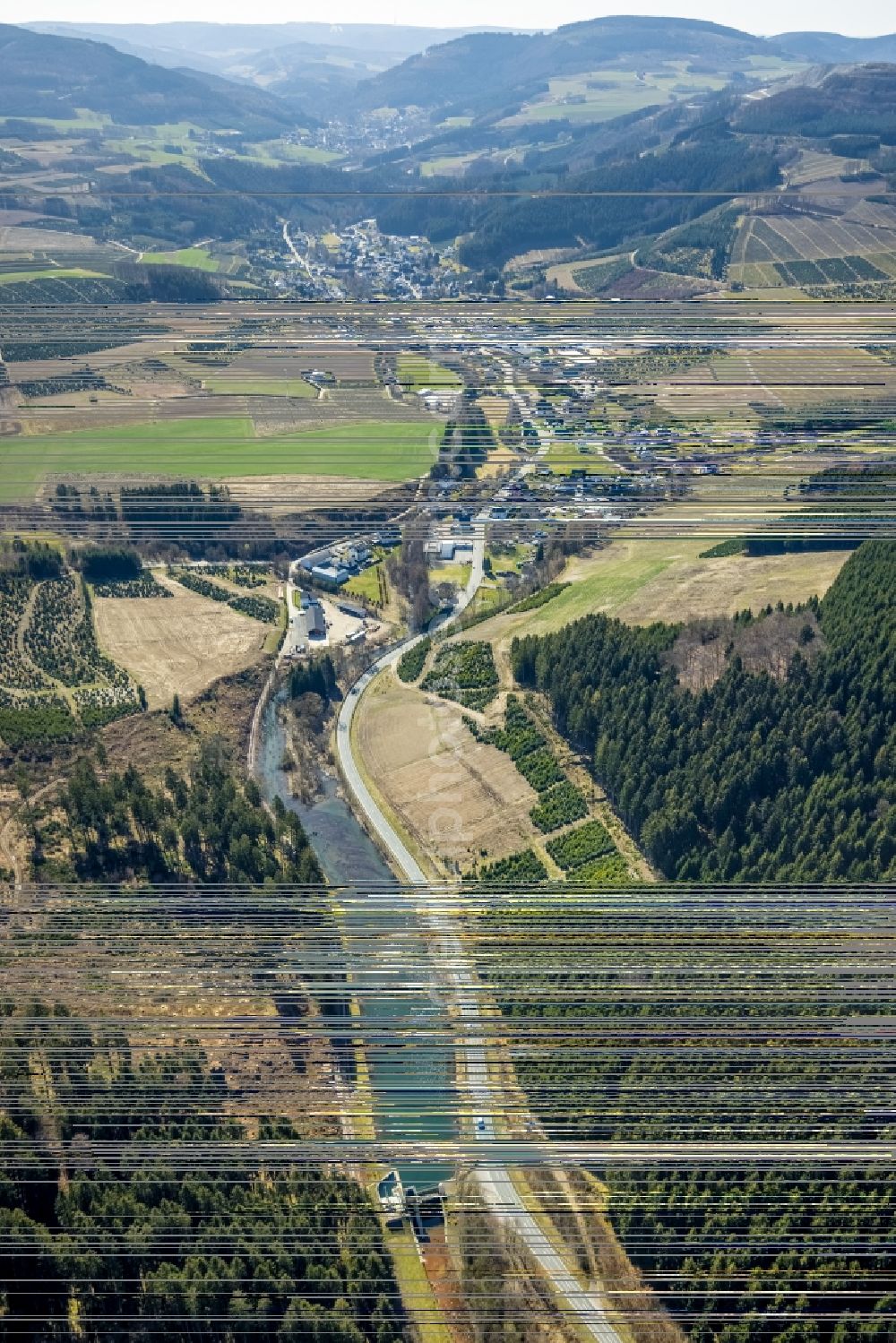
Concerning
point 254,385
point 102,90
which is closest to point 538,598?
point 254,385

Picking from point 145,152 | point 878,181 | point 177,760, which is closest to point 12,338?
point 177,760

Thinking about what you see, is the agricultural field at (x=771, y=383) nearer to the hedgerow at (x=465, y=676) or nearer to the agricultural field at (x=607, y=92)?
the hedgerow at (x=465, y=676)

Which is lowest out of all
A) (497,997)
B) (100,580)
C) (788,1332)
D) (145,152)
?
(788,1332)

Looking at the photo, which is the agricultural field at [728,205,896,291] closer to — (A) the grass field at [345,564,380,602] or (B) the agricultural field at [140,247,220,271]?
(A) the grass field at [345,564,380,602]

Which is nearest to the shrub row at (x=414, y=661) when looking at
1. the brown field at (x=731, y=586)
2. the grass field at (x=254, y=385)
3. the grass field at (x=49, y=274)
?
the brown field at (x=731, y=586)

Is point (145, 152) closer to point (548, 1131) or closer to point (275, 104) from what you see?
point (275, 104)

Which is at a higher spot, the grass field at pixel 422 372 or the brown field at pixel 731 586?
the grass field at pixel 422 372

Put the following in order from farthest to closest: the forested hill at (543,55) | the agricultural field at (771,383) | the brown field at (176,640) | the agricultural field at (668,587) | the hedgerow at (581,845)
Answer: the forested hill at (543,55) < the agricultural field at (771,383) < the brown field at (176,640) < the agricultural field at (668,587) < the hedgerow at (581,845)
